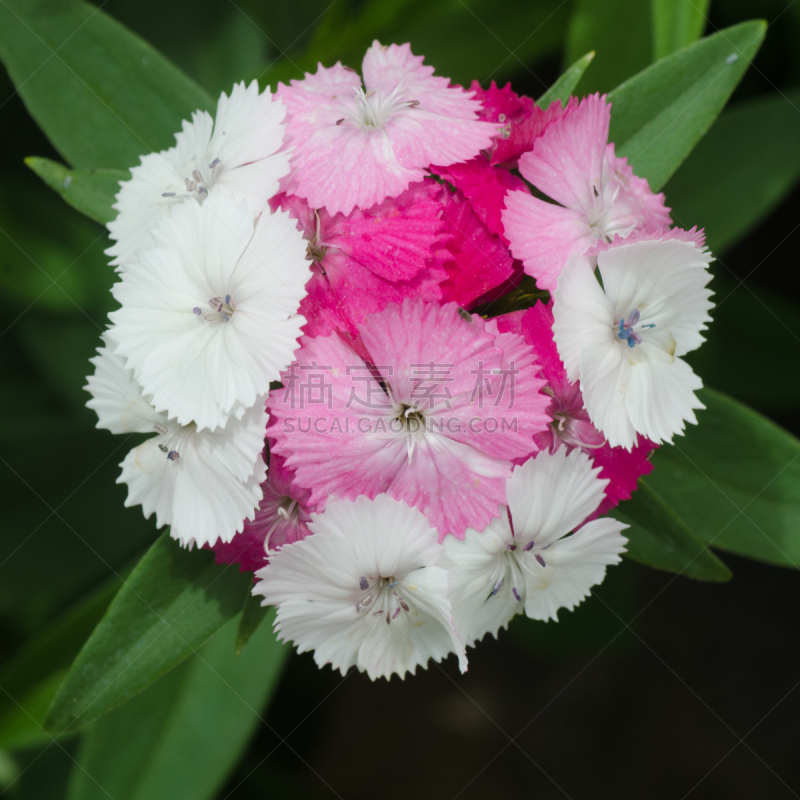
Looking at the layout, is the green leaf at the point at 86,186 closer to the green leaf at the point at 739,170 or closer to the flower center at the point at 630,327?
the flower center at the point at 630,327

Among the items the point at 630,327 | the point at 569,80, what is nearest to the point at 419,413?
the point at 630,327

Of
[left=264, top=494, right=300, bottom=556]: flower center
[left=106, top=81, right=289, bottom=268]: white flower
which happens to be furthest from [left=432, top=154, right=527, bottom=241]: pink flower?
[left=264, top=494, right=300, bottom=556]: flower center

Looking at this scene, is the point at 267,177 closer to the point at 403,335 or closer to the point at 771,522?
the point at 403,335

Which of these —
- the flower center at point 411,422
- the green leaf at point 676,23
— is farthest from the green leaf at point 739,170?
the flower center at point 411,422

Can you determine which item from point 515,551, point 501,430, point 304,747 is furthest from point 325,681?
point 501,430

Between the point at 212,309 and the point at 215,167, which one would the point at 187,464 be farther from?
the point at 215,167

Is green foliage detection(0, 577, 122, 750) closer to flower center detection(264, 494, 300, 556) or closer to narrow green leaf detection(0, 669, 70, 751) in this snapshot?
narrow green leaf detection(0, 669, 70, 751)
